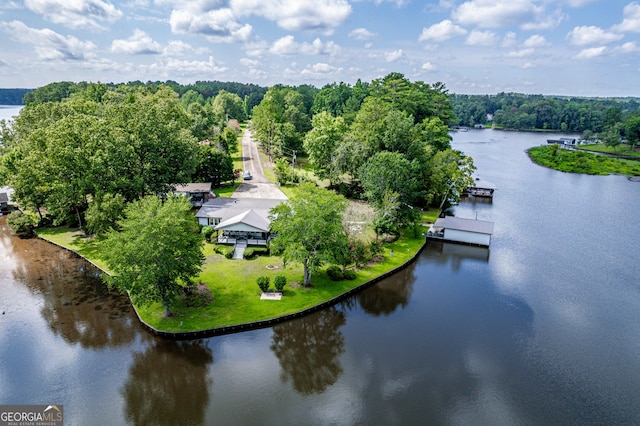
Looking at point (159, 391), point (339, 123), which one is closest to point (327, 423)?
point (159, 391)

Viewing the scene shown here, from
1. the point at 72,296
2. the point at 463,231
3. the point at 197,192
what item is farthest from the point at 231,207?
the point at 463,231

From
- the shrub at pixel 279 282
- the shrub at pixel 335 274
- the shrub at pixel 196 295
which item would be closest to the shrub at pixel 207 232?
the shrub at pixel 196 295

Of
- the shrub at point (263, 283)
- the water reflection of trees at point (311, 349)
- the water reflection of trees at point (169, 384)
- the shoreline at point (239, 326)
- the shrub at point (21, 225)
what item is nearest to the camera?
the water reflection of trees at point (169, 384)

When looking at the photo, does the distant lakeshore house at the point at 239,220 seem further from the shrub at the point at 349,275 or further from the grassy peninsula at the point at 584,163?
the grassy peninsula at the point at 584,163

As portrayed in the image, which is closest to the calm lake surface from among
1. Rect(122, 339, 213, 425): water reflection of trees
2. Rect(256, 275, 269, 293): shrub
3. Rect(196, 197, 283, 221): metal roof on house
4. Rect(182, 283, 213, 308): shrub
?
Rect(122, 339, 213, 425): water reflection of trees

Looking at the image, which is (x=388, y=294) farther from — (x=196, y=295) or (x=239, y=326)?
(x=196, y=295)

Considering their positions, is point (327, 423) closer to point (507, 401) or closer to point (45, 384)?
point (507, 401)
